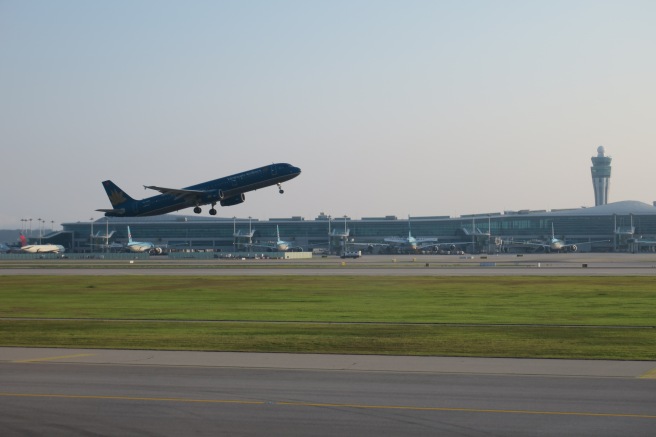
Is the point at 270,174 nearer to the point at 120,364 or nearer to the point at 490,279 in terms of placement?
the point at 490,279

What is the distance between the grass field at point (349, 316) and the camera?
30.6 m

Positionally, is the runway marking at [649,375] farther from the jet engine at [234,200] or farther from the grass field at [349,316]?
the jet engine at [234,200]

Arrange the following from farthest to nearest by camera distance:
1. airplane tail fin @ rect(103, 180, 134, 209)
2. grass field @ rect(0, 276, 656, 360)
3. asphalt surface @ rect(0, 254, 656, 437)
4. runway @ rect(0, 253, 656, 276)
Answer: runway @ rect(0, 253, 656, 276) → airplane tail fin @ rect(103, 180, 134, 209) → grass field @ rect(0, 276, 656, 360) → asphalt surface @ rect(0, 254, 656, 437)

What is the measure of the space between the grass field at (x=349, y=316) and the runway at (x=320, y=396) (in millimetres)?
3598

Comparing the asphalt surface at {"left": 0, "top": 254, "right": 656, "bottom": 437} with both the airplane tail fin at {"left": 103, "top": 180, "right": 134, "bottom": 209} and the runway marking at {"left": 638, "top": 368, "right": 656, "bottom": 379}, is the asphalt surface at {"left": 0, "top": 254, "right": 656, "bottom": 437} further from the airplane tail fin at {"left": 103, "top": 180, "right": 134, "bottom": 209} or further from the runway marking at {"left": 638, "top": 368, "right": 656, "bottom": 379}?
the airplane tail fin at {"left": 103, "top": 180, "right": 134, "bottom": 209}

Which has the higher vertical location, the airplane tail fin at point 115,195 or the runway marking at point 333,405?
the airplane tail fin at point 115,195

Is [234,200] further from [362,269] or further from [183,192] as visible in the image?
[362,269]

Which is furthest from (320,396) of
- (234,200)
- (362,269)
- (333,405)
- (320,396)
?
(362,269)

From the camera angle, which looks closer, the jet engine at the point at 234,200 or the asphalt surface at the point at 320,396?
the asphalt surface at the point at 320,396

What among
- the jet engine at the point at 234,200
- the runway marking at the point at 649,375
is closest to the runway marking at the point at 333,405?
the runway marking at the point at 649,375

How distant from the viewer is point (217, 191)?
7088cm

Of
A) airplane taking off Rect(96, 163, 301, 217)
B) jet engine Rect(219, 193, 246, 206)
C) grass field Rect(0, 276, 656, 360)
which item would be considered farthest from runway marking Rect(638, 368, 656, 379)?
jet engine Rect(219, 193, 246, 206)

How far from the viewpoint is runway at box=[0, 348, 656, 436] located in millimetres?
17156

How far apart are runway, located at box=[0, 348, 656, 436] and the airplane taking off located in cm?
4230
